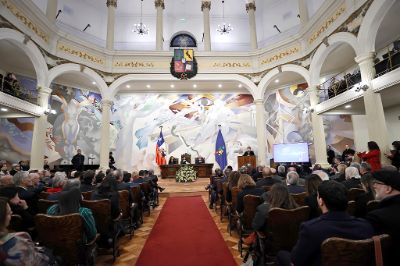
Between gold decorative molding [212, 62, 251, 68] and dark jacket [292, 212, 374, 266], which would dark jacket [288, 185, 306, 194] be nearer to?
dark jacket [292, 212, 374, 266]

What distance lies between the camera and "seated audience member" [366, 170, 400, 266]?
1.37 metres

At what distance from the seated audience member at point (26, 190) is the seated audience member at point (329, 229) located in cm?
351

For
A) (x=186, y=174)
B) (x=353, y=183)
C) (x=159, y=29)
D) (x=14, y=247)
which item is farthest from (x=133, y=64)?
(x=14, y=247)

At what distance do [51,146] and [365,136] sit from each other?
605 inches

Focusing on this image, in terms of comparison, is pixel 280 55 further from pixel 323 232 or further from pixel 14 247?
pixel 14 247

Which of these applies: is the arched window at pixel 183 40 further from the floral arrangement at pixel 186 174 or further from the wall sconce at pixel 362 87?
the wall sconce at pixel 362 87

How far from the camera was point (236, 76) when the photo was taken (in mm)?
12000

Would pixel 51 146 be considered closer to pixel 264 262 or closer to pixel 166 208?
pixel 166 208

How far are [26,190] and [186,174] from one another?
8.39 meters

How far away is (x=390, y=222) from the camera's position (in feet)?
4.67

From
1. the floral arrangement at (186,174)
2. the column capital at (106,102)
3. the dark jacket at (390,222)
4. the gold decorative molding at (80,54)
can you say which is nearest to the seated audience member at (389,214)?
the dark jacket at (390,222)

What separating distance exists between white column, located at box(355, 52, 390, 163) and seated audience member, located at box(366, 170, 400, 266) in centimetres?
581

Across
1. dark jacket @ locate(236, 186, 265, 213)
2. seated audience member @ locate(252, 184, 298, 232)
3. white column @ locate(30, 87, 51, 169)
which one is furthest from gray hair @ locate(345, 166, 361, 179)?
white column @ locate(30, 87, 51, 169)

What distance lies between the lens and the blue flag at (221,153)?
12.7 metres
